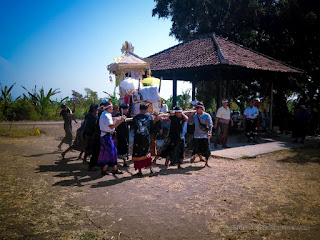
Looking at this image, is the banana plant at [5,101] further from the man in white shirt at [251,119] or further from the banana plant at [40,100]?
the man in white shirt at [251,119]

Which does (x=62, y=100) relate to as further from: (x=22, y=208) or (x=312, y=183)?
(x=312, y=183)

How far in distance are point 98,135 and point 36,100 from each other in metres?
18.5

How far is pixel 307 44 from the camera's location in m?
17.4

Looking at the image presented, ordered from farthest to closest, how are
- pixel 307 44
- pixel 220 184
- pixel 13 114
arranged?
pixel 13 114 → pixel 307 44 → pixel 220 184

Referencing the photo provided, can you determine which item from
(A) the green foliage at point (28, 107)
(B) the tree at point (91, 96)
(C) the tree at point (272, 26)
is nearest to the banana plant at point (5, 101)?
(A) the green foliage at point (28, 107)

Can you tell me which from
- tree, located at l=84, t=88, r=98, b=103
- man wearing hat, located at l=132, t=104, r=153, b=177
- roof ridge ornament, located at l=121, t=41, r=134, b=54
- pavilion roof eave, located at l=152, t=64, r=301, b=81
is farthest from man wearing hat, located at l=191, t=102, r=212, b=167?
tree, located at l=84, t=88, r=98, b=103

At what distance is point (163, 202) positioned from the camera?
14.4 feet

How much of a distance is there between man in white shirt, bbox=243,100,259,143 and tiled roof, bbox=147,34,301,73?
2169 mm

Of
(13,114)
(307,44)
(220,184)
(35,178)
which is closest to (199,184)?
(220,184)

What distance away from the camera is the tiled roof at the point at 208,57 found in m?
11.9

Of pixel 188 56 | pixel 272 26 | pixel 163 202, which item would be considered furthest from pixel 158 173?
pixel 272 26

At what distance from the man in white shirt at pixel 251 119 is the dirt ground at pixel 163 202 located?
12.5 ft

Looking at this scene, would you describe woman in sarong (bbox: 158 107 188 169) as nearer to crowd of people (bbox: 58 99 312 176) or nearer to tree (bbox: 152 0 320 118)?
crowd of people (bbox: 58 99 312 176)

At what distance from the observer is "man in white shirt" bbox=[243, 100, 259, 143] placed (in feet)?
35.2
